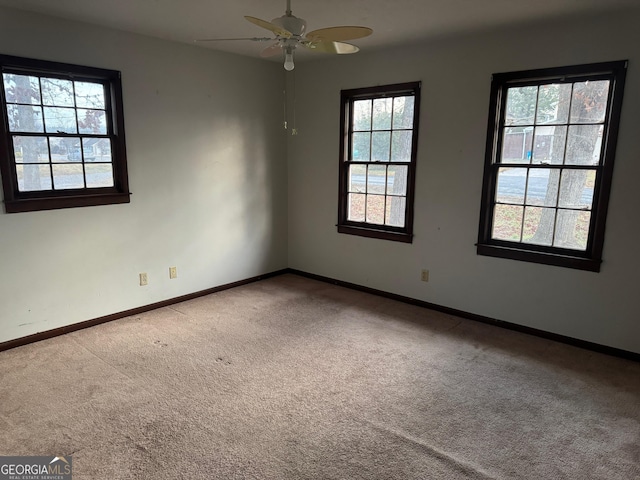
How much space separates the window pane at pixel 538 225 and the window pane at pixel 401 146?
126 centimetres

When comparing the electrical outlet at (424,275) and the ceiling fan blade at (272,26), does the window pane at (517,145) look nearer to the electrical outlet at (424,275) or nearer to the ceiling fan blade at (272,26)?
the electrical outlet at (424,275)

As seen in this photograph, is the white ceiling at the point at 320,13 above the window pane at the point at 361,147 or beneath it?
above

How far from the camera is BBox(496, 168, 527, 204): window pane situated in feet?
11.9

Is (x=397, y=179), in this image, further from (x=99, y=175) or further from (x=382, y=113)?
(x=99, y=175)

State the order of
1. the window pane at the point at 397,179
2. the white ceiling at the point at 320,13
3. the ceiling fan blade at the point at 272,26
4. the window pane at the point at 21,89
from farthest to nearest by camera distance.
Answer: the window pane at the point at 397,179 < the window pane at the point at 21,89 < the white ceiling at the point at 320,13 < the ceiling fan blade at the point at 272,26

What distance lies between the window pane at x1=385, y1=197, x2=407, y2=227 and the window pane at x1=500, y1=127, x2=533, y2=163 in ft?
3.49

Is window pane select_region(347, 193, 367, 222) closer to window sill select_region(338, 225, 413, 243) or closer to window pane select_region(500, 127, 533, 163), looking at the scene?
window sill select_region(338, 225, 413, 243)

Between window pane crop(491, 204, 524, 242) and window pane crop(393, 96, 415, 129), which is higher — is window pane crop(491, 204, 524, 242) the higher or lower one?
the lower one

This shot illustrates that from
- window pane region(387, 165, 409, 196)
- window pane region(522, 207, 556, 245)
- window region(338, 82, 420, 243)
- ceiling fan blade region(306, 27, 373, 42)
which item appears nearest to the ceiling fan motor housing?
ceiling fan blade region(306, 27, 373, 42)

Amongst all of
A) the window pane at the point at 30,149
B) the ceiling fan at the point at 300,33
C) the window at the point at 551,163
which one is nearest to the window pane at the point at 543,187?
the window at the point at 551,163

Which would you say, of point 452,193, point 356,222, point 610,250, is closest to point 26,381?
point 356,222

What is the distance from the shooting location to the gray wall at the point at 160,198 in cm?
331

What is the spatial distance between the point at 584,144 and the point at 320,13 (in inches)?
89.7

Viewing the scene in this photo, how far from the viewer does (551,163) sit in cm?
346
